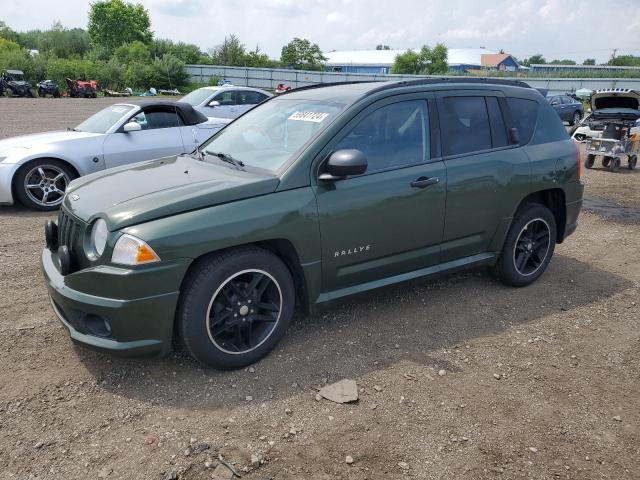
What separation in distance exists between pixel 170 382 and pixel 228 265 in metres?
0.85

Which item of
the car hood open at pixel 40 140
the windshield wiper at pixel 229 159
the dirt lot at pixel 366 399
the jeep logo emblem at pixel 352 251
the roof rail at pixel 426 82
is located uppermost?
the roof rail at pixel 426 82

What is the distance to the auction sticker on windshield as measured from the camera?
3.90 metres

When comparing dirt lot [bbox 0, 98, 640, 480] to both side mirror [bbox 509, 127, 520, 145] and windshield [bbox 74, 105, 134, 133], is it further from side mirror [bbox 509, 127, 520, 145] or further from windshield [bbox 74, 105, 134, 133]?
windshield [bbox 74, 105, 134, 133]

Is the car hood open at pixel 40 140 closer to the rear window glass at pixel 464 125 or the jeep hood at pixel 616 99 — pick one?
the rear window glass at pixel 464 125

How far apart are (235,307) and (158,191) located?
89 centimetres

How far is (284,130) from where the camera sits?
160 inches

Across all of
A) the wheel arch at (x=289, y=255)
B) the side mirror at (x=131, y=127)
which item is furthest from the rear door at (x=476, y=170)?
the side mirror at (x=131, y=127)

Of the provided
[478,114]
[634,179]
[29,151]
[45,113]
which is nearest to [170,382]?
[478,114]

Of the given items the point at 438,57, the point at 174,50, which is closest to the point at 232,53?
the point at 174,50

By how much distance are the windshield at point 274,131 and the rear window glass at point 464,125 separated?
967mm

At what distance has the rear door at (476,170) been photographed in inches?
169

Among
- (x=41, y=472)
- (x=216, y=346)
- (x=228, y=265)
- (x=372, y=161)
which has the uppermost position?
(x=372, y=161)

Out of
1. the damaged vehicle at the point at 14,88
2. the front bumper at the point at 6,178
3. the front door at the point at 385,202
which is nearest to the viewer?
the front door at the point at 385,202

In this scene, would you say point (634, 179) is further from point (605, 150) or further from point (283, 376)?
point (283, 376)
